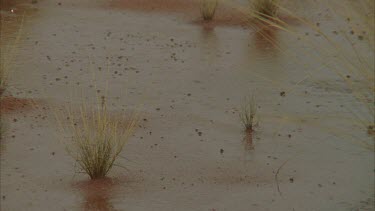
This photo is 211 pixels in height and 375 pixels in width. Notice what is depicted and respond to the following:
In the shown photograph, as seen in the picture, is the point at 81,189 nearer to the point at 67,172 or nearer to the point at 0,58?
the point at 67,172

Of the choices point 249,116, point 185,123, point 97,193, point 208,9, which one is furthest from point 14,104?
point 208,9

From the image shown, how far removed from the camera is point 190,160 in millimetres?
7836

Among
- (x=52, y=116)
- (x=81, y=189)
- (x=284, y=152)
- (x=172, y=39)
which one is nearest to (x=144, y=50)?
(x=172, y=39)

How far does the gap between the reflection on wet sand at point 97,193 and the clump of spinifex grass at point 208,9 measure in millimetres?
6007

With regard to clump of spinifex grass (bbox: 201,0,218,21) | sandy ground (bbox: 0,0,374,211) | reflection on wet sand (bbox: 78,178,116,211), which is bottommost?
reflection on wet sand (bbox: 78,178,116,211)

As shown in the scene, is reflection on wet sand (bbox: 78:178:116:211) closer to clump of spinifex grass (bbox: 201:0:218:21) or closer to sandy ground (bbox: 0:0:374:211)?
sandy ground (bbox: 0:0:374:211)

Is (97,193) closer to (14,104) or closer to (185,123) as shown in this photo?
(185,123)

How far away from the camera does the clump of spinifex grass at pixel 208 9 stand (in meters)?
13.0

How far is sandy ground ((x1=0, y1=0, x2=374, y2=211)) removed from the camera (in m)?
7.10

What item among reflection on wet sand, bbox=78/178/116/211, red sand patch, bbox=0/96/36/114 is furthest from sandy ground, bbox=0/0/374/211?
red sand patch, bbox=0/96/36/114

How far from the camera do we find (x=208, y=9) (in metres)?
13.0

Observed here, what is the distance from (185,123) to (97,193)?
1.91 m

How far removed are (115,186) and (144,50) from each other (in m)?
Result: 4.42

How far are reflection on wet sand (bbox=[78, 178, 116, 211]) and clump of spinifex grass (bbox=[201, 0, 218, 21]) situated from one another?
601 cm
